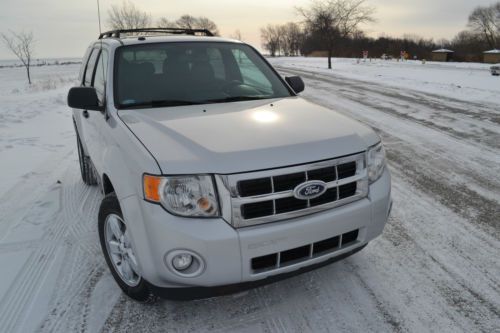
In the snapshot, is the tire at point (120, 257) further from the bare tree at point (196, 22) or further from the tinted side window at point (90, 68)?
the bare tree at point (196, 22)

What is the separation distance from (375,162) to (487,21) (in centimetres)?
8985

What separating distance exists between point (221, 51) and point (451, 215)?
9.38 ft

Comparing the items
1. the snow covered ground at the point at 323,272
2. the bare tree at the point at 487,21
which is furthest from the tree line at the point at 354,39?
the snow covered ground at the point at 323,272

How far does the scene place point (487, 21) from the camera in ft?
247

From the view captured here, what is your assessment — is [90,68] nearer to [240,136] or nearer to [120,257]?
[120,257]

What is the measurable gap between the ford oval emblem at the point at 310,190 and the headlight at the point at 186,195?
0.48 meters

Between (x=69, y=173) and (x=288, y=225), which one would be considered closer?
(x=288, y=225)

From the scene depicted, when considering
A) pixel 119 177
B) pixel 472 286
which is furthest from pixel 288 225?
pixel 472 286

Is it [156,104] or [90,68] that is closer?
[156,104]

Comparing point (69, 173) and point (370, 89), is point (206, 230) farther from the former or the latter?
point (370, 89)

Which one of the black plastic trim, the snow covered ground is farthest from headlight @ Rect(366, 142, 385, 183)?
the black plastic trim

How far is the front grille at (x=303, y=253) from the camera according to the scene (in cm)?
227

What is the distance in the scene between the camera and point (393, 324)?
2443 millimetres

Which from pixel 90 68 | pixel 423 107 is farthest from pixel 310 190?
pixel 423 107
